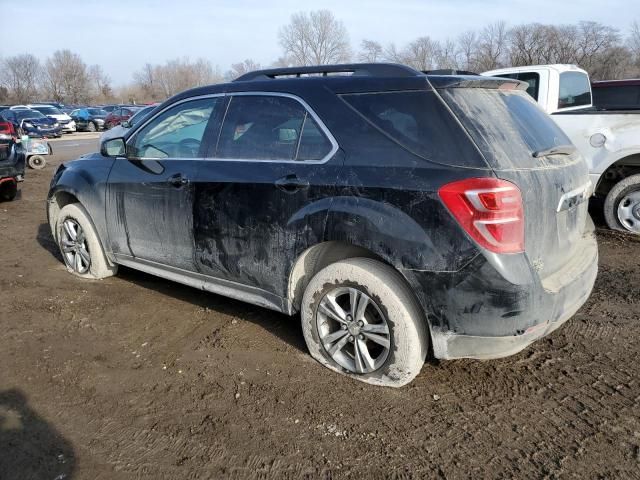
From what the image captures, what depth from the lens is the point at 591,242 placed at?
346 cm

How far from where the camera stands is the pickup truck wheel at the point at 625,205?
605cm

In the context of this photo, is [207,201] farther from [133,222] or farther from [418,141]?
[418,141]

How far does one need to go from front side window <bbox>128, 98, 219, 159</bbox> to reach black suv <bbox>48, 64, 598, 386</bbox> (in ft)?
0.11

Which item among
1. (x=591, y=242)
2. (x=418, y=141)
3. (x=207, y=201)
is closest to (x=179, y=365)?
(x=207, y=201)

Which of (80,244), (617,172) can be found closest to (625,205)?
(617,172)

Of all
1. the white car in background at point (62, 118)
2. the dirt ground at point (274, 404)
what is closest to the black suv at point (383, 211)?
the dirt ground at point (274, 404)

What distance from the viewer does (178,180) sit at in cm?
380

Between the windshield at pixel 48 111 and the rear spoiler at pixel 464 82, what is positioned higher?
the rear spoiler at pixel 464 82

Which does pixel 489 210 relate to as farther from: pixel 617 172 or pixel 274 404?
pixel 617 172

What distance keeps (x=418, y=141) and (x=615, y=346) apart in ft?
6.83

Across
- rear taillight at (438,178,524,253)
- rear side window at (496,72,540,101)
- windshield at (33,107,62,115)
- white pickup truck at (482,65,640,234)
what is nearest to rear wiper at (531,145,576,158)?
rear taillight at (438,178,524,253)

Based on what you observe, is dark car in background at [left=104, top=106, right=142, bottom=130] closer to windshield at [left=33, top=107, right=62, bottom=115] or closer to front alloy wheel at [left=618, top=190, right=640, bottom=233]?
windshield at [left=33, top=107, right=62, bottom=115]

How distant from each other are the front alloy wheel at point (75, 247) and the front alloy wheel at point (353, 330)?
9.07 feet

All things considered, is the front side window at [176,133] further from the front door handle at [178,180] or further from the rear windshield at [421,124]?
the rear windshield at [421,124]
